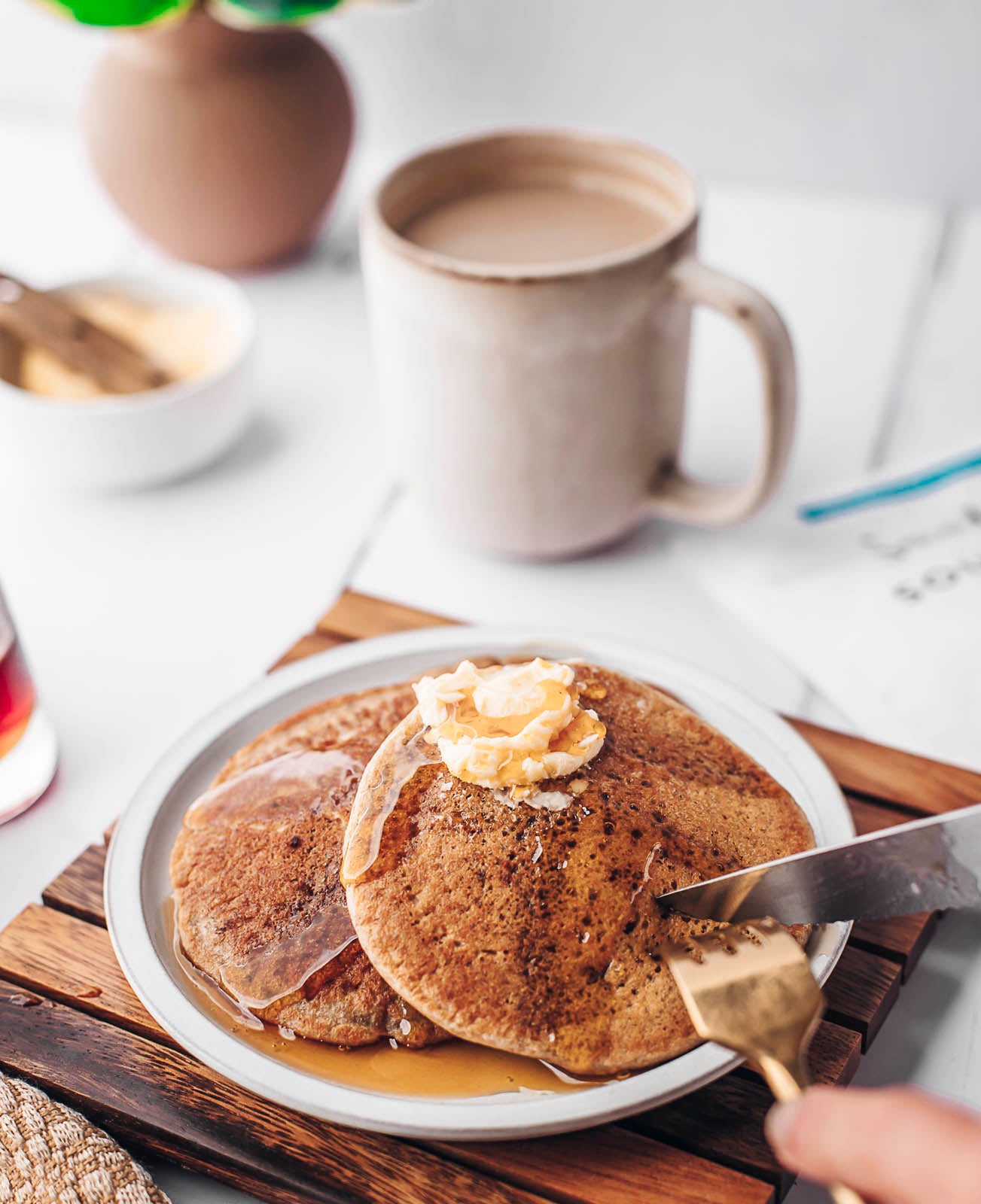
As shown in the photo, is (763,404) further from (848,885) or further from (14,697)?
(14,697)

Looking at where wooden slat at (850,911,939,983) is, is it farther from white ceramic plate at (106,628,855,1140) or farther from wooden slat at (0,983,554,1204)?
wooden slat at (0,983,554,1204)

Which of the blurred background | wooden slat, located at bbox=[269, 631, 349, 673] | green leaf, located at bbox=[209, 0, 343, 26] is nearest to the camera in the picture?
wooden slat, located at bbox=[269, 631, 349, 673]

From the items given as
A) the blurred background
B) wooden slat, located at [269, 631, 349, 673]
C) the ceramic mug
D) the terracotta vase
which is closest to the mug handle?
the ceramic mug

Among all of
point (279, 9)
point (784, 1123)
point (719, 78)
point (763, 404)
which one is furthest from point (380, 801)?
point (719, 78)

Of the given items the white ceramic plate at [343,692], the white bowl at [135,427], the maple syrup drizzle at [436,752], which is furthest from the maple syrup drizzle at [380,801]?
the white bowl at [135,427]

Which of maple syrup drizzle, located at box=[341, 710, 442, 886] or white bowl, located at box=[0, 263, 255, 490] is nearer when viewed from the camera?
maple syrup drizzle, located at box=[341, 710, 442, 886]

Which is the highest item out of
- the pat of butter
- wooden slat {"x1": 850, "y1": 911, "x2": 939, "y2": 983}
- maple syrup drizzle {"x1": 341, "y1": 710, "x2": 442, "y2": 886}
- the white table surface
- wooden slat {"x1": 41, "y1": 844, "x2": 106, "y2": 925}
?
the pat of butter

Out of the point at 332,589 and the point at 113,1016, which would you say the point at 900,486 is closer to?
the point at 332,589

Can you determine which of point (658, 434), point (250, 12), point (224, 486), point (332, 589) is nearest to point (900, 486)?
point (658, 434)
